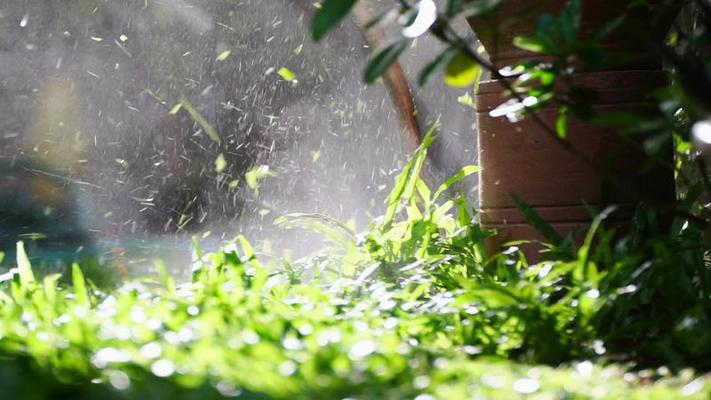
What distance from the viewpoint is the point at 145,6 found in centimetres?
754

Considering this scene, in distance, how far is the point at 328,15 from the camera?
1407 millimetres

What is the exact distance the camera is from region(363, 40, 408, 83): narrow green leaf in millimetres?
1453

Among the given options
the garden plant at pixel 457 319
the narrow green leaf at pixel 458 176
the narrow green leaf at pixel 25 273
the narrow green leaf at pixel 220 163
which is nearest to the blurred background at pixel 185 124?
the narrow green leaf at pixel 220 163

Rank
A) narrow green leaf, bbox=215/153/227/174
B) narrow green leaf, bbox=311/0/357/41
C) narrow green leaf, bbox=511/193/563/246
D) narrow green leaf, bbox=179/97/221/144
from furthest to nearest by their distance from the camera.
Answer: narrow green leaf, bbox=179/97/221/144 < narrow green leaf, bbox=215/153/227/174 < narrow green leaf, bbox=511/193/563/246 < narrow green leaf, bbox=311/0/357/41

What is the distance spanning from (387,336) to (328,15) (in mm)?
469

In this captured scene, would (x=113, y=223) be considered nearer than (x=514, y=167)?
No

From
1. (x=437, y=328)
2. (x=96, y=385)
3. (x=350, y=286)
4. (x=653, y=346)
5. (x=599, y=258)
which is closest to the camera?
(x=96, y=385)

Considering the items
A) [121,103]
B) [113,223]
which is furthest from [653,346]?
[121,103]

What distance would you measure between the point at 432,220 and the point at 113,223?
444 cm

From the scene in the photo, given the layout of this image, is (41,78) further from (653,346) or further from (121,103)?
(653,346)

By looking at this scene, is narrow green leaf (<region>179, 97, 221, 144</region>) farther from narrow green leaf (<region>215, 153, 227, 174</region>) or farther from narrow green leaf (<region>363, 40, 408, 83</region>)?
narrow green leaf (<region>363, 40, 408, 83</region>)

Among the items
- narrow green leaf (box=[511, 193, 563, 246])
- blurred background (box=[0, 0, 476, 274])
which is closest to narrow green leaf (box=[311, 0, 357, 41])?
narrow green leaf (box=[511, 193, 563, 246])

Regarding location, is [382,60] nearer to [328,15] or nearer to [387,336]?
[328,15]

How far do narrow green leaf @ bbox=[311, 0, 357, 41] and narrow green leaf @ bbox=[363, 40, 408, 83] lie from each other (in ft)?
0.31
